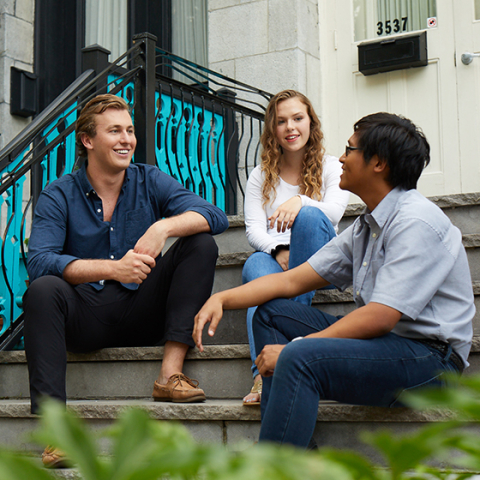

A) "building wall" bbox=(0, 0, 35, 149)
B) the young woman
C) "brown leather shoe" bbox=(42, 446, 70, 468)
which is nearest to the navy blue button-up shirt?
the young woman

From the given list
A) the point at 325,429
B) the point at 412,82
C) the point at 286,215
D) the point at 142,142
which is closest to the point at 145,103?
the point at 142,142

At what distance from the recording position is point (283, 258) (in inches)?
106

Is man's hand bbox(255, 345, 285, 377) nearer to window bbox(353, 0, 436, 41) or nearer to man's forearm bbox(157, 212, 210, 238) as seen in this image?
man's forearm bbox(157, 212, 210, 238)

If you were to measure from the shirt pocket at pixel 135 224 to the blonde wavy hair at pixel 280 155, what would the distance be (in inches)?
22.3

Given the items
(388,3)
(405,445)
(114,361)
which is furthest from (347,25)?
(405,445)

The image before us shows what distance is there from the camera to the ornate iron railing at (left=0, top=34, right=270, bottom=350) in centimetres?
325

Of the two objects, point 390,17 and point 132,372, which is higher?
point 390,17

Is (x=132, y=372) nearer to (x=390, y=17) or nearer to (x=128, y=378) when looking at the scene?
(x=128, y=378)

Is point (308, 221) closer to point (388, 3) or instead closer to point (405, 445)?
point (405, 445)

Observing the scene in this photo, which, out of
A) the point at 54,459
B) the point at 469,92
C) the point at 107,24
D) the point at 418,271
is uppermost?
the point at 107,24

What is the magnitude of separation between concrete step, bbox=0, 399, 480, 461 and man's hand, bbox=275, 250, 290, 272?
60cm

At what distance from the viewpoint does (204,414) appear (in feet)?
7.15

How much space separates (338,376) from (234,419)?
22.1 inches

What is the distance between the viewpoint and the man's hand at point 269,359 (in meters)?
1.80
